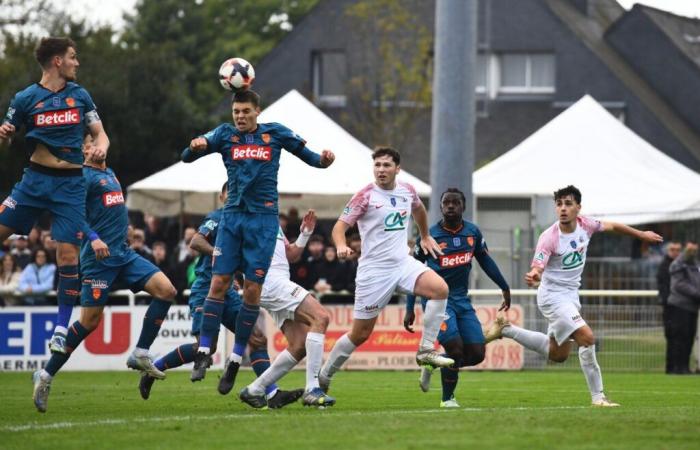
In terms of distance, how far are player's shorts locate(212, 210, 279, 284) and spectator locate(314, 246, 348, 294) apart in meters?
11.5

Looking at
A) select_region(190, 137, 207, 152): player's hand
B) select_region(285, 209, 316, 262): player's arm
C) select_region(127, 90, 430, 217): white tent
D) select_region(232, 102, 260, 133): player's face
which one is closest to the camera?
select_region(190, 137, 207, 152): player's hand

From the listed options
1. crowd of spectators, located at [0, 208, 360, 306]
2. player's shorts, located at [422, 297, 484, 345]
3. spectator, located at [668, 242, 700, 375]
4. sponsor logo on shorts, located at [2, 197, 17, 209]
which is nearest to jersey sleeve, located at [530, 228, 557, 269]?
player's shorts, located at [422, 297, 484, 345]

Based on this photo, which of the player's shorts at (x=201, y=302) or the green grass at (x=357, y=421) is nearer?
the green grass at (x=357, y=421)

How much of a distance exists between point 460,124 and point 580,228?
30.0ft

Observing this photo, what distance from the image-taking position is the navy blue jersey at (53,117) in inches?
522

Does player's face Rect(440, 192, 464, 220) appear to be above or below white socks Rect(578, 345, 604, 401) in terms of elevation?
above

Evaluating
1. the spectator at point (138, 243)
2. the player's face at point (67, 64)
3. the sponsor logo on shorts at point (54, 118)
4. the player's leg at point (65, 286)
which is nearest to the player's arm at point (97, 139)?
the sponsor logo on shorts at point (54, 118)

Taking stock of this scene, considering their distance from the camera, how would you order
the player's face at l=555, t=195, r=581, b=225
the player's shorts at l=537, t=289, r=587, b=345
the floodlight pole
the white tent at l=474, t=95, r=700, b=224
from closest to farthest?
the player's face at l=555, t=195, r=581, b=225 → the player's shorts at l=537, t=289, r=587, b=345 → the floodlight pole → the white tent at l=474, t=95, r=700, b=224

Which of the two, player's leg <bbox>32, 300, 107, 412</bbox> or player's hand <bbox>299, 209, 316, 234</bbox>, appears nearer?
player's leg <bbox>32, 300, 107, 412</bbox>

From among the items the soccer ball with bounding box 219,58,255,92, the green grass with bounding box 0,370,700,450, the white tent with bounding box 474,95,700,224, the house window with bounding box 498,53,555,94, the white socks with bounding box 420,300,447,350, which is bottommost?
the green grass with bounding box 0,370,700,450

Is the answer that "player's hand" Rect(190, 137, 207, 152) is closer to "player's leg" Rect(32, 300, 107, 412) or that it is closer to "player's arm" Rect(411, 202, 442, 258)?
"player's leg" Rect(32, 300, 107, 412)

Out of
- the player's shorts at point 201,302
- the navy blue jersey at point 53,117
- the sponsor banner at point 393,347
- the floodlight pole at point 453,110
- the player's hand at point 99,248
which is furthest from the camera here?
the sponsor banner at point 393,347

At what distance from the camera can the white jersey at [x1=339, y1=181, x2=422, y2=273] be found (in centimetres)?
1423

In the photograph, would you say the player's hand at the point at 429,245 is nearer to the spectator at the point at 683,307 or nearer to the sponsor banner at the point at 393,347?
the sponsor banner at the point at 393,347
